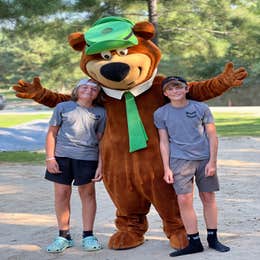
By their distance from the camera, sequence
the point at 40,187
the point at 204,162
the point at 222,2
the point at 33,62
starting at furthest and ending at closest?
the point at 33,62
the point at 222,2
the point at 40,187
the point at 204,162

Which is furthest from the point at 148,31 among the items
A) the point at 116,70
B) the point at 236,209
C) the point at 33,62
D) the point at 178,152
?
the point at 33,62

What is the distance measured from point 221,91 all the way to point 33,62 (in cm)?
3577

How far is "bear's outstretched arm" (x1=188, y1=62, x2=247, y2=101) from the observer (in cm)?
410

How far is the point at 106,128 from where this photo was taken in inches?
170

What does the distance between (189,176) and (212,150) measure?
0.26 metres

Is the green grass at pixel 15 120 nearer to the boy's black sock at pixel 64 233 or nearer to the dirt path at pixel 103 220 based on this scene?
the dirt path at pixel 103 220

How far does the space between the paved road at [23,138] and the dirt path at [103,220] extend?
192 inches

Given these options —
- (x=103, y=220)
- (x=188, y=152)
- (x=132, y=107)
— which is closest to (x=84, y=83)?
(x=132, y=107)

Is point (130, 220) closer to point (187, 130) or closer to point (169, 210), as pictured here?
point (169, 210)

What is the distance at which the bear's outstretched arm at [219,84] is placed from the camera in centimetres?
410

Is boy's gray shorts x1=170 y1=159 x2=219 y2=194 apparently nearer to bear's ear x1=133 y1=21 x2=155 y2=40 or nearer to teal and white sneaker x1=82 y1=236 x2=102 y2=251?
teal and white sneaker x1=82 y1=236 x2=102 y2=251

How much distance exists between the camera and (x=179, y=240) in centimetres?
414

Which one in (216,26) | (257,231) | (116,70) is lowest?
(257,231)

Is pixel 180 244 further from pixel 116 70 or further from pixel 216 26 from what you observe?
pixel 216 26
